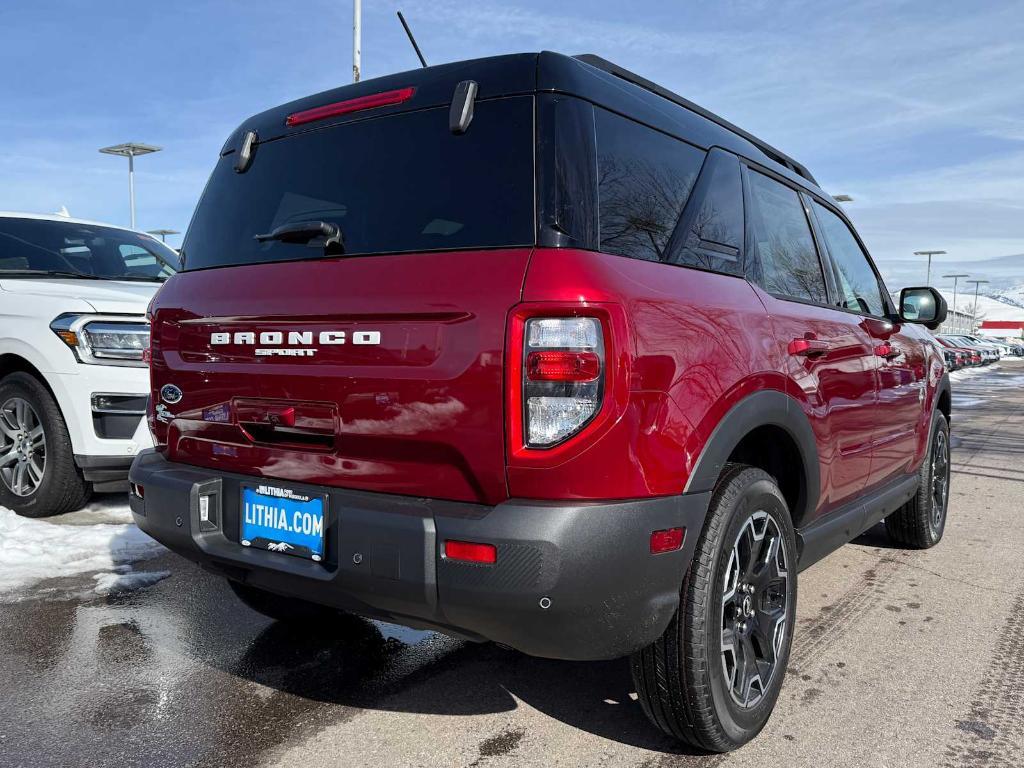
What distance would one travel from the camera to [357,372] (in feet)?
7.39

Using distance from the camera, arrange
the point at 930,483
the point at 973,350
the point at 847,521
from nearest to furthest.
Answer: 1. the point at 847,521
2. the point at 930,483
3. the point at 973,350

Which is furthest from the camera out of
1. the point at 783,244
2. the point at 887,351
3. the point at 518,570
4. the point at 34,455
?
the point at 34,455

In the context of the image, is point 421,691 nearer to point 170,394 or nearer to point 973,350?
point 170,394

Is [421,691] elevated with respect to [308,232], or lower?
lower

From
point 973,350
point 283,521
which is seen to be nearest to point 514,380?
point 283,521

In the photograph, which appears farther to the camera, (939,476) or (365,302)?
(939,476)

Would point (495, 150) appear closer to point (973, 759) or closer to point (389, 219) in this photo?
point (389, 219)

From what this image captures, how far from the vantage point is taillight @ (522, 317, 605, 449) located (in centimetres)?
201

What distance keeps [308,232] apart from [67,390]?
2964mm

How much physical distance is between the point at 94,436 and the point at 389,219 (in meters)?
3.13

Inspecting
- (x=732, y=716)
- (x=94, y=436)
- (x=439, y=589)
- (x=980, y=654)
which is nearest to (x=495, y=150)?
(x=439, y=589)

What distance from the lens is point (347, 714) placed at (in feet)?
8.83

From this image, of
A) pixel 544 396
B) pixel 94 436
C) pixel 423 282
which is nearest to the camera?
pixel 544 396

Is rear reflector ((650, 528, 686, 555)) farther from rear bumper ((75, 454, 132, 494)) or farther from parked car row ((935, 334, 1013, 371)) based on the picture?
parked car row ((935, 334, 1013, 371))
